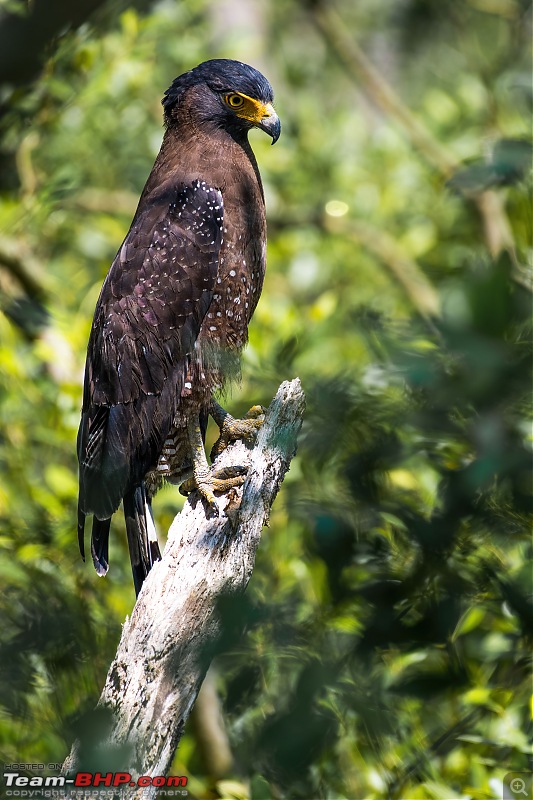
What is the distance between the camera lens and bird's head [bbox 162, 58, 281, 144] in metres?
4.01

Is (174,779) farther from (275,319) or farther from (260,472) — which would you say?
(275,319)

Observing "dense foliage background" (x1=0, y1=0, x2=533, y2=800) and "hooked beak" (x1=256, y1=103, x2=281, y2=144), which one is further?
"hooked beak" (x1=256, y1=103, x2=281, y2=144)

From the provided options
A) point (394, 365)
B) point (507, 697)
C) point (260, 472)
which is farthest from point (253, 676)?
point (507, 697)

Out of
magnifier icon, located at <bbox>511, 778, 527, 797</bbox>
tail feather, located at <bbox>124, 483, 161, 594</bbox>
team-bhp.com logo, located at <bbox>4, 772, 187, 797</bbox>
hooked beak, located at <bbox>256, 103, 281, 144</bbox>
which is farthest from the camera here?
hooked beak, located at <bbox>256, 103, 281, 144</bbox>

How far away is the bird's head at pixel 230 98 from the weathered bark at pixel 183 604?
4.35 feet

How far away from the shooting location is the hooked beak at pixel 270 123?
3943 millimetres

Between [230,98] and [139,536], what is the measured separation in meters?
1.86

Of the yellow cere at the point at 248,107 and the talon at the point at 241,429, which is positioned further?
the yellow cere at the point at 248,107

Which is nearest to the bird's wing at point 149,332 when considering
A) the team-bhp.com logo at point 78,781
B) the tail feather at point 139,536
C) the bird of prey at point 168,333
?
the bird of prey at point 168,333

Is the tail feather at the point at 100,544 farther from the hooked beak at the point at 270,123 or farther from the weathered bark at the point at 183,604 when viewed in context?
the hooked beak at the point at 270,123

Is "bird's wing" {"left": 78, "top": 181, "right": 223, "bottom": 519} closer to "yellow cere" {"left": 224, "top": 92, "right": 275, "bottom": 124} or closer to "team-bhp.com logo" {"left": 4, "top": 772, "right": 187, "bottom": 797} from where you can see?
"yellow cere" {"left": 224, "top": 92, "right": 275, "bottom": 124}

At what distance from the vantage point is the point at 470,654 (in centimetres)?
243

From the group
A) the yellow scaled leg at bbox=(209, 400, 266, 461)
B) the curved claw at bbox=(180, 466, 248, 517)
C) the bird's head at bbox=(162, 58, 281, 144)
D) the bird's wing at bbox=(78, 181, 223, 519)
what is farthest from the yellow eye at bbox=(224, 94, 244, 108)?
the curved claw at bbox=(180, 466, 248, 517)

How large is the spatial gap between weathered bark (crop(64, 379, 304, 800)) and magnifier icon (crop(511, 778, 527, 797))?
3.88 ft
